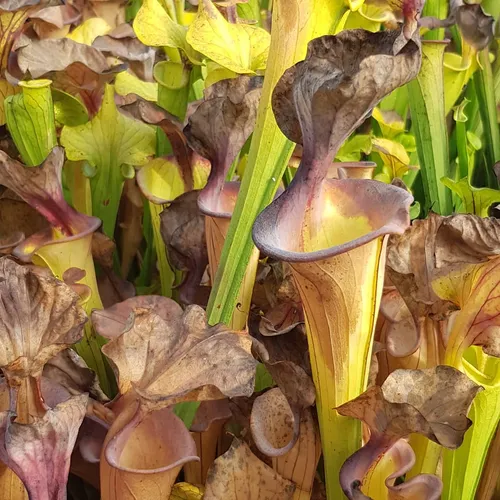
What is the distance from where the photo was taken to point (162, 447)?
0.49 m

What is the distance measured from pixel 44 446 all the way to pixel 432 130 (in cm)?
59

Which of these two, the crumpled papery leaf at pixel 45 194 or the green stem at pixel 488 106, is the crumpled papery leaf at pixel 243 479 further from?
the green stem at pixel 488 106

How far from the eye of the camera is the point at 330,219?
468mm

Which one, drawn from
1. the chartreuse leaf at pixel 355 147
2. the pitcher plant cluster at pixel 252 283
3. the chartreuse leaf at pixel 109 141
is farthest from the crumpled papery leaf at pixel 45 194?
the chartreuse leaf at pixel 355 147

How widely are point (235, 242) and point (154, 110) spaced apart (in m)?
0.19

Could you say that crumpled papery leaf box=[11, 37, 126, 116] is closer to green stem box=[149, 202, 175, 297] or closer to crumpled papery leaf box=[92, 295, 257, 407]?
green stem box=[149, 202, 175, 297]

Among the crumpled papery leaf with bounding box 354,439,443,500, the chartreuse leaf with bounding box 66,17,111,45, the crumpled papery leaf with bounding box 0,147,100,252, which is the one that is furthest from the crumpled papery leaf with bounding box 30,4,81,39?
the crumpled papery leaf with bounding box 354,439,443,500

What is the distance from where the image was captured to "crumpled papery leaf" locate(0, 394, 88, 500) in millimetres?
408

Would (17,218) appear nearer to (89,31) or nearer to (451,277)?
(89,31)

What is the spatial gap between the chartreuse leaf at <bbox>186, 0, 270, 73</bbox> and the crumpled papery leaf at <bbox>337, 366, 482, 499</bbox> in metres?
0.32

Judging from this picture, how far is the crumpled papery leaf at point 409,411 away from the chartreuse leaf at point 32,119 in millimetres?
441

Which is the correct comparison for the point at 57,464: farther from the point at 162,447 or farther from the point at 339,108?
the point at 339,108

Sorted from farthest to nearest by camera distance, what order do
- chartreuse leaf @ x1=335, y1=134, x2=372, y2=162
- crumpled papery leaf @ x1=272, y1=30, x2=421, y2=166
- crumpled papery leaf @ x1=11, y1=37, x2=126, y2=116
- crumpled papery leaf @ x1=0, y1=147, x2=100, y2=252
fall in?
chartreuse leaf @ x1=335, y1=134, x2=372, y2=162
crumpled papery leaf @ x1=11, y1=37, x2=126, y2=116
crumpled papery leaf @ x1=0, y1=147, x2=100, y2=252
crumpled papery leaf @ x1=272, y1=30, x2=421, y2=166

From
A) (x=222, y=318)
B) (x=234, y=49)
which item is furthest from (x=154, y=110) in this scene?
(x=222, y=318)
